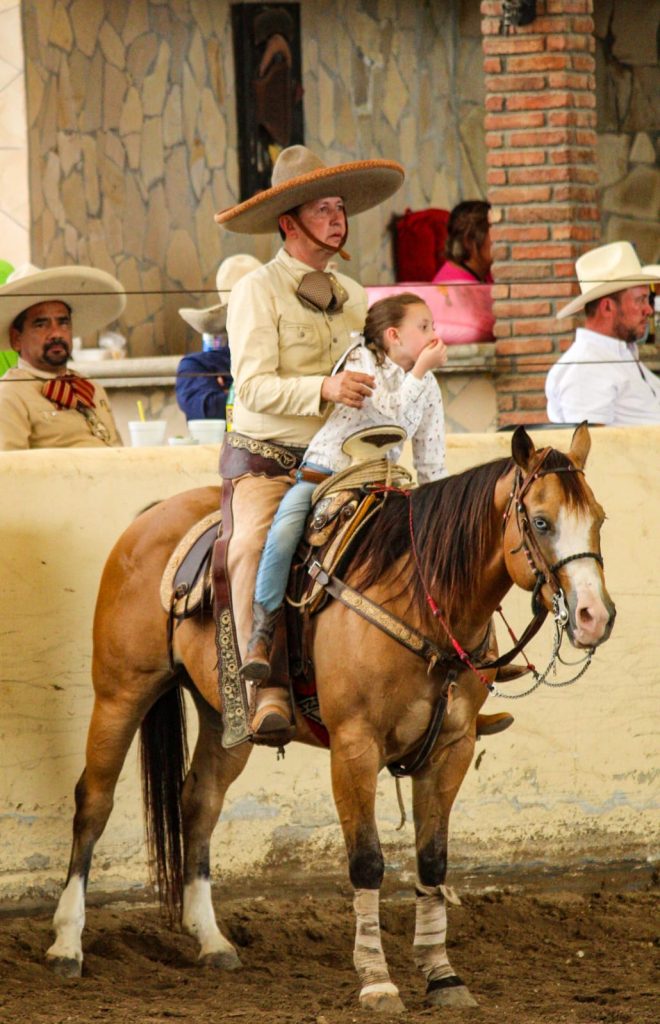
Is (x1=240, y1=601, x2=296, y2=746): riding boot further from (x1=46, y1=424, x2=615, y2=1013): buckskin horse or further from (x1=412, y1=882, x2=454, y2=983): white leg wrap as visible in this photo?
(x1=412, y1=882, x2=454, y2=983): white leg wrap

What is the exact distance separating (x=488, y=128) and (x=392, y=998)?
633 centimetres

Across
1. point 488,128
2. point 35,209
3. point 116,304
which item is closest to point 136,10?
point 35,209

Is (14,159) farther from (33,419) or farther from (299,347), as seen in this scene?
(299,347)

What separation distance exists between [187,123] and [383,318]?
24.2ft

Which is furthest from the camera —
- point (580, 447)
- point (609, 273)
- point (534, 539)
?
point (609, 273)

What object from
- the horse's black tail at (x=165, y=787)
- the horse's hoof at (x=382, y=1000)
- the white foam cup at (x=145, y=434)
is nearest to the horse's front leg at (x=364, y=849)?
the horse's hoof at (x=382, y=1000)

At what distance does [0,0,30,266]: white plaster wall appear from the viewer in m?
10.3

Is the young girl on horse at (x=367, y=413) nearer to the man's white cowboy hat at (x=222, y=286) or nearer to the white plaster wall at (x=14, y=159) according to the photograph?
the man's white cowboy hat at (x=222, y=286)

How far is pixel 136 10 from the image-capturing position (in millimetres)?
11578

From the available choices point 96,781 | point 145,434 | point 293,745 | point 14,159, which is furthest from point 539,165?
point 96,781

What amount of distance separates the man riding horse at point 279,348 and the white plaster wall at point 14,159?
5.15 m

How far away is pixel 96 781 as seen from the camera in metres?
5.77

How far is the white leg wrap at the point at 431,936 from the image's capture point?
501 centimetres

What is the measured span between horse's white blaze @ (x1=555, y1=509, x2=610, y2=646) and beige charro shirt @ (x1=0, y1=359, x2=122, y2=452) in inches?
106
